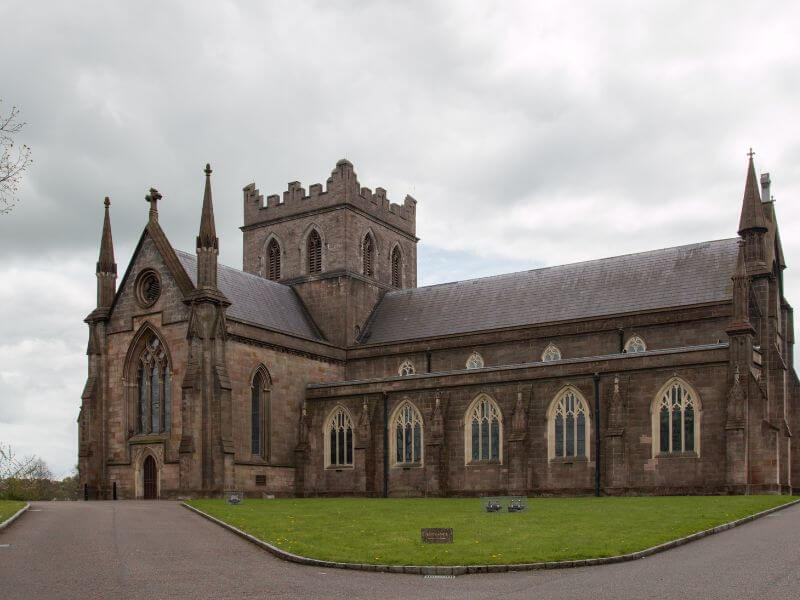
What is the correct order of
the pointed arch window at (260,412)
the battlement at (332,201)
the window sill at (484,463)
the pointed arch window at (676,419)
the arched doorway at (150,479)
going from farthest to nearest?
the battlement at (332,201), the pointed arch window at (260,412), the arched doorway at (150,479), the window sill at (484,463), the pointed arch window at (676,419)

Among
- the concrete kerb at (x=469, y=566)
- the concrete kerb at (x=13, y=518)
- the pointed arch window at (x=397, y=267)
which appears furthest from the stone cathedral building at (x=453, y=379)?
the concrete kerb at (x=469, y=566)

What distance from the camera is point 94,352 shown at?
5138 centimetres

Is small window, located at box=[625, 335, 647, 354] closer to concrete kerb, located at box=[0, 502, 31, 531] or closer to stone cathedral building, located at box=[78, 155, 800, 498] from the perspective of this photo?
stone cathedral building, located at box=[78, 155, 800, 498]

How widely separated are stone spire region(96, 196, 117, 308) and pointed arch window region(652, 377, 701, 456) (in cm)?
2896

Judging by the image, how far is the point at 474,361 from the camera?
5269 cm

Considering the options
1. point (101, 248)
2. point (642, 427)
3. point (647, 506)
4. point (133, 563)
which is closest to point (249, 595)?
point (133, 563)

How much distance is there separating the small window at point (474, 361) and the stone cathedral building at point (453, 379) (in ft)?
0.43

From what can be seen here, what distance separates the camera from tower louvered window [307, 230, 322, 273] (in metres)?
60.7

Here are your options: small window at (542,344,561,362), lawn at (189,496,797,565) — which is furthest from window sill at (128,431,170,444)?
small window at (542,344,561,362)

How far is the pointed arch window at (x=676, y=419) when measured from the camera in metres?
41.0

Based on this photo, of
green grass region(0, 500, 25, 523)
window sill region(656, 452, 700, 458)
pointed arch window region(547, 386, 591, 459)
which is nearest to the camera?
green grass region(0, 500, 25, 523)

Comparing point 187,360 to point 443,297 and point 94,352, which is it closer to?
point 94,352

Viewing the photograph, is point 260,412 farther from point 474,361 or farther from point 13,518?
point 13,518

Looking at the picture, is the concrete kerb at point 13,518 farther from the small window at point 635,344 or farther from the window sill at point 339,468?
the small window at point 635,344
